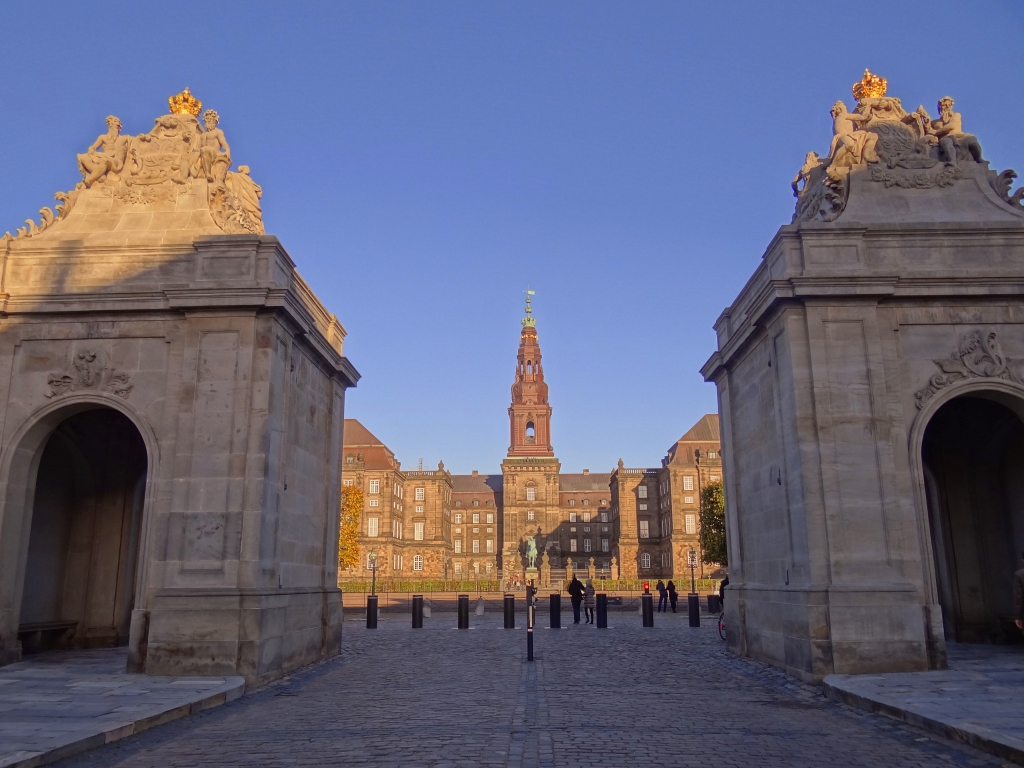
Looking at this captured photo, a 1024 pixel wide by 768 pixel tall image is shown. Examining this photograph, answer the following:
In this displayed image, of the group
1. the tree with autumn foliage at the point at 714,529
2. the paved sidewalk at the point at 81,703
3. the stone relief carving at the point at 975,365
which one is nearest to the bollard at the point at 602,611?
the stone relief carving at the point at 975,365

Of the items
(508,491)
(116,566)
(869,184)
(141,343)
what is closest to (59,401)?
(141,343)

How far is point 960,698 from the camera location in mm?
9773

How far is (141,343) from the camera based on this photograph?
47.0 ft

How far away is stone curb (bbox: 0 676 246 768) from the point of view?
6.86m

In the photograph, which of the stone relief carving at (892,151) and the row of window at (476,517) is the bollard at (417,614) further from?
the row of window at (476,517)

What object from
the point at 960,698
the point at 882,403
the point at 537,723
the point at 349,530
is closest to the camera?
the point at 537,723

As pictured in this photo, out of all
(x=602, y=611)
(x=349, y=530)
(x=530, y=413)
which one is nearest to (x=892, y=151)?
(x=602, y=611)

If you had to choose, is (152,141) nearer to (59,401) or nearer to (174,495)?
(59,401)

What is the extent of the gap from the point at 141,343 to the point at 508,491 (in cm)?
10684

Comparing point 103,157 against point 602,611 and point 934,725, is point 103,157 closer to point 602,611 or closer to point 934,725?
point 934,725

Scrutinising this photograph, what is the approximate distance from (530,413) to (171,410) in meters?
107

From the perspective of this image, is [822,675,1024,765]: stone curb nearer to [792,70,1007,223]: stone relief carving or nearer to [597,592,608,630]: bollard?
[792,70,1007,223]: stone relief carving

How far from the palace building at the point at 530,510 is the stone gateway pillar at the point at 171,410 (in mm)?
70044

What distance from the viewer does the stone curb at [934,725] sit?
717cm
